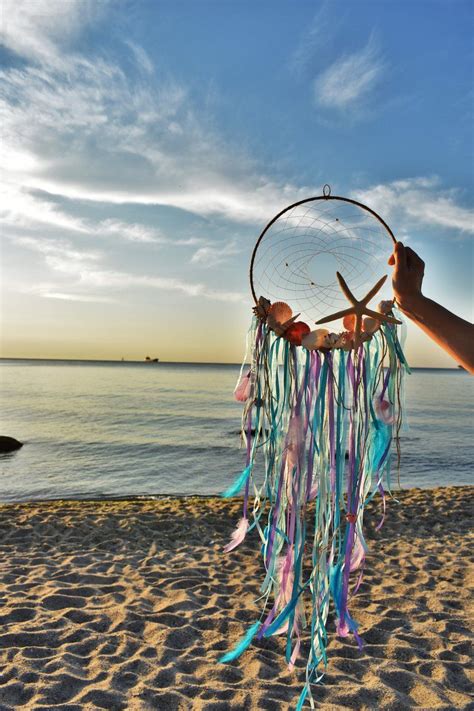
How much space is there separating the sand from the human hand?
2.31 m

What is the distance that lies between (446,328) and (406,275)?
1.04ft

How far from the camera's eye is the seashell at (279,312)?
9.04 ft

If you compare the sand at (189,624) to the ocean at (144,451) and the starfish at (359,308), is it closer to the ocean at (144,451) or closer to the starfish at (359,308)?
the starfish at (359,308)

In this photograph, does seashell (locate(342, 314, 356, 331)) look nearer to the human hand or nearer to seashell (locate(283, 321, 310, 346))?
seashell (locate(283, 321, 310, 346))

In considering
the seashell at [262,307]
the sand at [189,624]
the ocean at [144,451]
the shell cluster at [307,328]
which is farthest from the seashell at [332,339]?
the ocean at [144,451]

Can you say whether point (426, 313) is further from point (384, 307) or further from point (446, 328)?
point (384, 307)

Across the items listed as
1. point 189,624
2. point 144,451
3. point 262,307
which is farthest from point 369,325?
point 144,451

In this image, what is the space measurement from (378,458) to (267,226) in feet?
4.69

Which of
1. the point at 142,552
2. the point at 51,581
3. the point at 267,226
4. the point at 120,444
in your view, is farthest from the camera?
the point at 120,444

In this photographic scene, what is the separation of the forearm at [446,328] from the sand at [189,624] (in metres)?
2.23

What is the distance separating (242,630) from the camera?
147 inches

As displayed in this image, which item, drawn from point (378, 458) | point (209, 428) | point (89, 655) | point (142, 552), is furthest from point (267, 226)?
point (209, 428)

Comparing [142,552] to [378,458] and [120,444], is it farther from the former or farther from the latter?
[120,444]

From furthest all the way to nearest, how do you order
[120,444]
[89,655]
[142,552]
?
1. [120,444]
2. [142,552]
3. [89,655]
